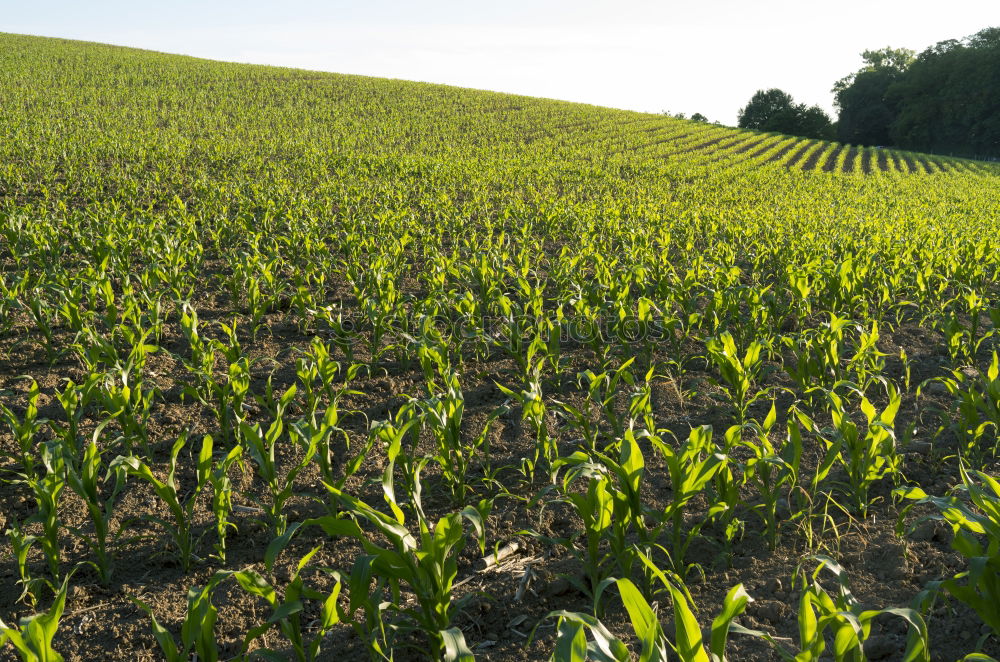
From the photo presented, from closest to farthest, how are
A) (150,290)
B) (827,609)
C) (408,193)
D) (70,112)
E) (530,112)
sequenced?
(827,609) < (150,290) < (408,193) < (70,112) < (530,112)

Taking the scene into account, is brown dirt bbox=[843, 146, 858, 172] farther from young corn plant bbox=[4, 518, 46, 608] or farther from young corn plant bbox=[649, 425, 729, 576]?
young corn plant bbox=[4, 518, 46, 608]

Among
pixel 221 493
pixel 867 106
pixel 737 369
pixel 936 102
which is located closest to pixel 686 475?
pixel 737 369

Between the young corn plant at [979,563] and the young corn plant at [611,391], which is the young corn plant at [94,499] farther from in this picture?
the young corn plant at [979,563]

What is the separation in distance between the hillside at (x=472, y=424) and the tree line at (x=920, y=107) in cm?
5286

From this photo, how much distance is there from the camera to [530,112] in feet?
121

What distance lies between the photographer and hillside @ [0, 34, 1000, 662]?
2498mm

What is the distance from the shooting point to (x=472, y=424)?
171 inches

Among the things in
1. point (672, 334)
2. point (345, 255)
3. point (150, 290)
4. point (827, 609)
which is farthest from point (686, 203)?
point (827, 609)

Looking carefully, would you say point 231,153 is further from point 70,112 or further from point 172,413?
point 172,413

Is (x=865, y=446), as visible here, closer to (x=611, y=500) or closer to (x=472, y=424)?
(x=611, y=500)

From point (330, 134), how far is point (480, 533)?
2334 cm

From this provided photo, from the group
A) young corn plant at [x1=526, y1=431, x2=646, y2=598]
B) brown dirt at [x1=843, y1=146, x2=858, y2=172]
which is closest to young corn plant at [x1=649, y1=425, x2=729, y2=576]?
young corn plant at [x1=526, y1=431, x2=646, y2=598]

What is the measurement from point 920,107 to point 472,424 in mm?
66493

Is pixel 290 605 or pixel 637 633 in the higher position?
pixel 637 633
